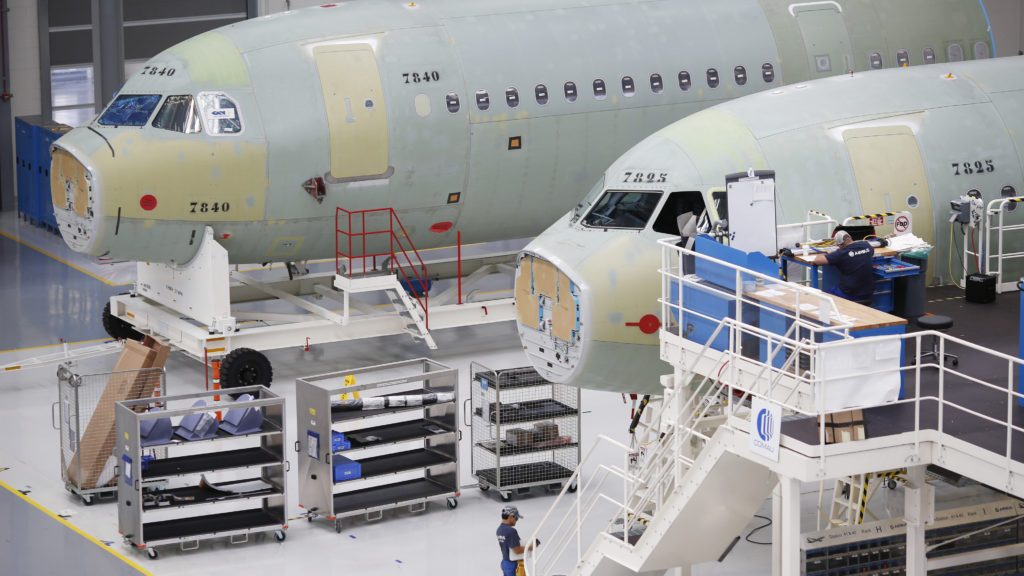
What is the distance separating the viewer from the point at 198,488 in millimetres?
23078

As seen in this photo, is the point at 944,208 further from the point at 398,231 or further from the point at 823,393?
the point at 398,231

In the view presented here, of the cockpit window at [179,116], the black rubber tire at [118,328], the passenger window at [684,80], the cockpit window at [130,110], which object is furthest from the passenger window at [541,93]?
the black rubber tire at [118,328]

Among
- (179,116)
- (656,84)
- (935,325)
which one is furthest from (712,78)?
(935,325)

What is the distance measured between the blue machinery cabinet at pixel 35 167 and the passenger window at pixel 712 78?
55.4 ft

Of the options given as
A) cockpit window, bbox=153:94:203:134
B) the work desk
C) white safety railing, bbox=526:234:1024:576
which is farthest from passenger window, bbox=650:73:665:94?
the work desk

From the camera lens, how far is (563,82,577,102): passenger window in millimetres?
28828

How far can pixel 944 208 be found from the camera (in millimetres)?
20703

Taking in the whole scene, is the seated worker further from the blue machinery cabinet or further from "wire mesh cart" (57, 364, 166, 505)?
the blue machinery cabinet

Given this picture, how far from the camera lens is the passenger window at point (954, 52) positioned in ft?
100

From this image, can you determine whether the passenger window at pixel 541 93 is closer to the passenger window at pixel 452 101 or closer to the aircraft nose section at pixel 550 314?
the passenger window at pixel 452 101

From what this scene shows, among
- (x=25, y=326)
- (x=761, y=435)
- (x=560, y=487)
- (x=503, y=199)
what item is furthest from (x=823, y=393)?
(x=25, y=326)

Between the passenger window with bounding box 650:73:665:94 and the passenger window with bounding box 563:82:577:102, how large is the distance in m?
1.43

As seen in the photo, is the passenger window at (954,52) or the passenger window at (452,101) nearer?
the passenger window at (452,101)

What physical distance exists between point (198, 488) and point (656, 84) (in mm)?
11219
